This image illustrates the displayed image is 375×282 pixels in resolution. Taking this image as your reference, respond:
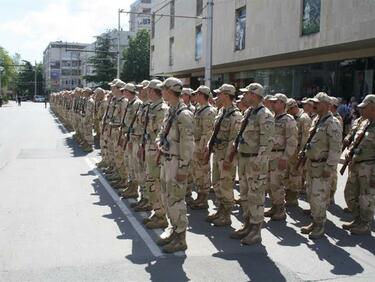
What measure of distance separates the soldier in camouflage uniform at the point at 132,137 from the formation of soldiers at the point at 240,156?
0.02m

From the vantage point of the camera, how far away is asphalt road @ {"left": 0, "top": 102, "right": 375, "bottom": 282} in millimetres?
5215

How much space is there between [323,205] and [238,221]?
4.50 feet

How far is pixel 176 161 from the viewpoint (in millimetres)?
6027

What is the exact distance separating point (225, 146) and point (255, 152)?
96 cm

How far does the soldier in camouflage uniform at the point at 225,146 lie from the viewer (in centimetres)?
715

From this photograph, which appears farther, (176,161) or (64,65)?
(64,65)

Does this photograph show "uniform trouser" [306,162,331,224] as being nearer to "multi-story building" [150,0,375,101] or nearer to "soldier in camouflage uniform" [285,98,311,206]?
"soldier in camouflage uniform" [285,98,311,206]

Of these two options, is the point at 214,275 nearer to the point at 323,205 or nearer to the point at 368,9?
the point at 323,205

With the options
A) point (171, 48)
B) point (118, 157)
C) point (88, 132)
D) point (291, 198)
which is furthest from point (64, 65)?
point (291, 198)

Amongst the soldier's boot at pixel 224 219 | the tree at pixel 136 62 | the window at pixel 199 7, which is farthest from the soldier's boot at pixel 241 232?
the tree at pixel 136 62

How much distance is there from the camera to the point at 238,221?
7527 millimetres

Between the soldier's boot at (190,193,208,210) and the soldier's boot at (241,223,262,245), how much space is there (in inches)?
77.7

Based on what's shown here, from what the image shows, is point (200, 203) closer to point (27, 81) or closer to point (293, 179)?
point (293, 179)

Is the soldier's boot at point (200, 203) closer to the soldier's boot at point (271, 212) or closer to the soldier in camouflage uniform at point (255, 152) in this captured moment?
the soldier's boot at point (271, 212)
